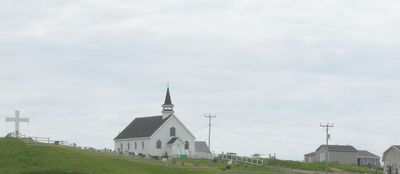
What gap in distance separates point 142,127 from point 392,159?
125 ft

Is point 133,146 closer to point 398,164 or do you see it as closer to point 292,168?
point 292,168

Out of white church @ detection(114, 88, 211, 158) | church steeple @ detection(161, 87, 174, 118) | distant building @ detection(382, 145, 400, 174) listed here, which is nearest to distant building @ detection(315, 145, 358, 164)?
distant building @ detection(382, 145, 400, 174)

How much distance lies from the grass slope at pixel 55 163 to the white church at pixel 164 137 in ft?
118

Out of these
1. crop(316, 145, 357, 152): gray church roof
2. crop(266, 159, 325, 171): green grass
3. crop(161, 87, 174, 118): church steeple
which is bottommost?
crop(266, 159, 325, 171): green grass

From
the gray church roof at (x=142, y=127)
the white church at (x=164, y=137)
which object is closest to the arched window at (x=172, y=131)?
the white church at (x=164, y=137)

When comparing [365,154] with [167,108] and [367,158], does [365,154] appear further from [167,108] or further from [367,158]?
[167,108]

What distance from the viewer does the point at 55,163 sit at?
63.1 meters

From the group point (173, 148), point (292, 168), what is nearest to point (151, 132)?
point (173, 148)

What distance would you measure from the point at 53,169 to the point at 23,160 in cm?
672

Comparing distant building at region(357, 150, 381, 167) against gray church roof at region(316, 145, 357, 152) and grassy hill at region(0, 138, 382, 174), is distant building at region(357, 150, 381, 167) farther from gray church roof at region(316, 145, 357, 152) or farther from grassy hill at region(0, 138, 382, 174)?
grassy hill at region(0, 138, 382, 174)

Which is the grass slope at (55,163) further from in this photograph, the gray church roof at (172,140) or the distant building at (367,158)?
the distant building at (367,158)

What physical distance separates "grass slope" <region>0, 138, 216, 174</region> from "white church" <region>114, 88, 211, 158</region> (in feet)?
118

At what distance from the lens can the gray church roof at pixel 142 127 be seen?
374 feet

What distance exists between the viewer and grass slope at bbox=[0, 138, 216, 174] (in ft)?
196
